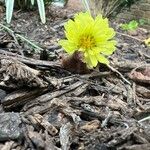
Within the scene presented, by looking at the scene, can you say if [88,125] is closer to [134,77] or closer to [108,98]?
[108,98]

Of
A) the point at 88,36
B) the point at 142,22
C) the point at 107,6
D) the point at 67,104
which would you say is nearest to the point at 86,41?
the point at 88,36

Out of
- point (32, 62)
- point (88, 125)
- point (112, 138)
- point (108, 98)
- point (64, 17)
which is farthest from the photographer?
point (64, 17)

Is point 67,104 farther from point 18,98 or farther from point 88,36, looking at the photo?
point 88,36

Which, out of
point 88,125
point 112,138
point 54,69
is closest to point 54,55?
point 54,69

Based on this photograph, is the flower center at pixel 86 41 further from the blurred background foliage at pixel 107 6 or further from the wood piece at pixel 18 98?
the blurred background foliage at pixel 107 6

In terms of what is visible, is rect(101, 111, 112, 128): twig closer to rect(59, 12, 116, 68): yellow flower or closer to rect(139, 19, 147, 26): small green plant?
rect(59, 12, 116, 68): yellow flower

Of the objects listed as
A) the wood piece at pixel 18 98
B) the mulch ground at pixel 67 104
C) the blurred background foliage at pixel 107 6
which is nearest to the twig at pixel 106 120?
the mulch ground at pixel 67 104

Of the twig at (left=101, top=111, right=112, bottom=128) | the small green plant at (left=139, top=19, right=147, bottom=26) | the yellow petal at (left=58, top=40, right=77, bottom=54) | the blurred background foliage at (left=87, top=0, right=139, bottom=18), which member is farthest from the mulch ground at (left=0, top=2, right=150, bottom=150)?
the small green plant at (left=139, top=19, right=147, bottom=26)
